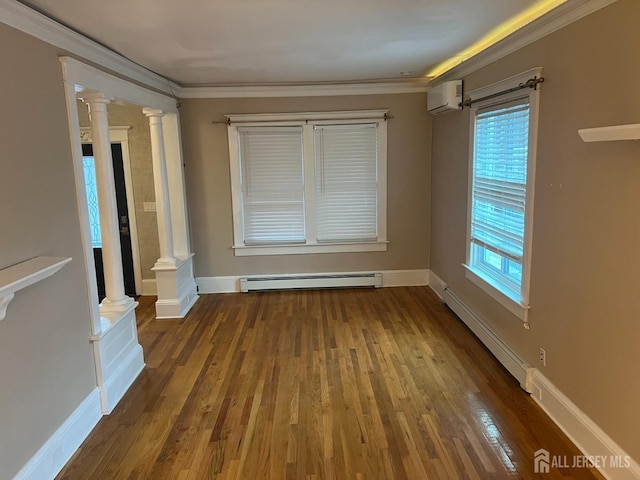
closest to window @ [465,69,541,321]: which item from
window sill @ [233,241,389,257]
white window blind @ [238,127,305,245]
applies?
window sill @ [233,241,389,257]

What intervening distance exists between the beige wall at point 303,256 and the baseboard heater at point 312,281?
0.11 m

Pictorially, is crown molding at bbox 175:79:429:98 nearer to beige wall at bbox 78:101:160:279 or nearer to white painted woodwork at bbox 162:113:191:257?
white painted woodwork at bbox 162:113:191:257

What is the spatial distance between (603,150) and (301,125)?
145 inches

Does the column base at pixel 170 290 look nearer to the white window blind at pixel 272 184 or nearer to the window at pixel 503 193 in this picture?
the white window blind at pixel 272 184

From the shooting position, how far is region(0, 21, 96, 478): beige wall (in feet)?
7.17

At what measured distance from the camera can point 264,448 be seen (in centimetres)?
266

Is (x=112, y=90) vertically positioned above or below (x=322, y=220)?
above

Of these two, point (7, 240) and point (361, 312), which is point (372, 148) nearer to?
point (361, 312)

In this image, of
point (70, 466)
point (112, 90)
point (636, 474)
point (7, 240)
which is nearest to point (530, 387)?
point (636, 474)

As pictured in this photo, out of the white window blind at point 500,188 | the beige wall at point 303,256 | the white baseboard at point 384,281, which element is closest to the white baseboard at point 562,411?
the white window blind at point 500,188

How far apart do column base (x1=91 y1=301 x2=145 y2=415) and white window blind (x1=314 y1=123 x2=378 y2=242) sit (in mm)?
2756

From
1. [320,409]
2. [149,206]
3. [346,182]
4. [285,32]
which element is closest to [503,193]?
[285,32]

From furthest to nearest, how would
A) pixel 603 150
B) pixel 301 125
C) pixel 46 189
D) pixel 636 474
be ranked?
pixel 301 125
pixel 46 189
pixel 603 150
pixel 636 474

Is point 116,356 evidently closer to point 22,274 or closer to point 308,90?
point 22,274
